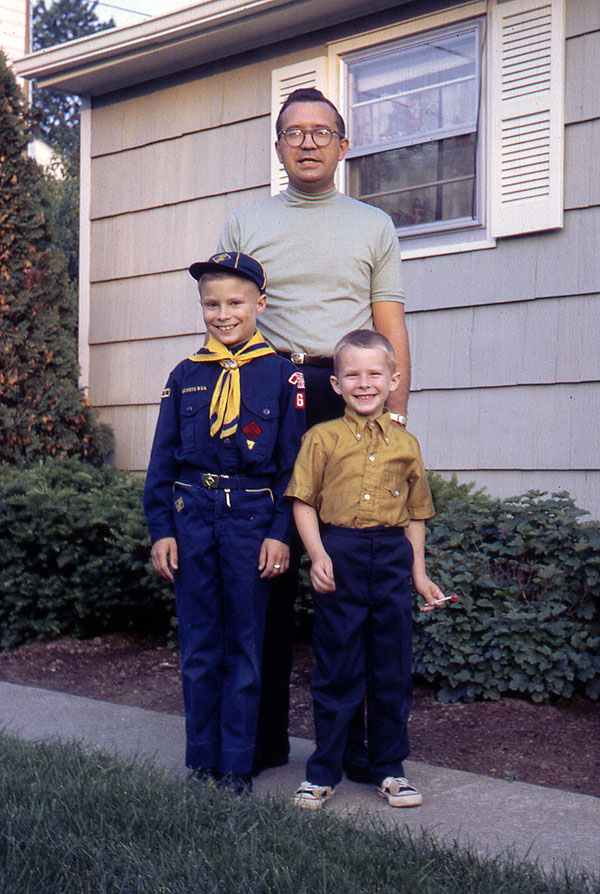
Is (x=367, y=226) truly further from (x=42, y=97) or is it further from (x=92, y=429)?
(x=42, y=97)

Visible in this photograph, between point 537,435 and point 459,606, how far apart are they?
1.42 m

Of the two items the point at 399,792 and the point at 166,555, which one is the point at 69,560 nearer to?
the point at 166,555

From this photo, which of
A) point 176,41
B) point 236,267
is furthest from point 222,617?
point 176,41

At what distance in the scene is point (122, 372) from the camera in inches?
301

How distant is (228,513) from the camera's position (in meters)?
3.39

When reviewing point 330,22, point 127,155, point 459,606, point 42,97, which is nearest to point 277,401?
point 459,606

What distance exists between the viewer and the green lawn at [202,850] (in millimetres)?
2543

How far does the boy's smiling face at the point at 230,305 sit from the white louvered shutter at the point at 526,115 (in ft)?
8.51

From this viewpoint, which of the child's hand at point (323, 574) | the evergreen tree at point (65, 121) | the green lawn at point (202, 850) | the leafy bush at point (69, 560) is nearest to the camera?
the green lawn at point (202, 850)

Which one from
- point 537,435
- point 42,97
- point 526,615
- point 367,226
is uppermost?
point 42,97

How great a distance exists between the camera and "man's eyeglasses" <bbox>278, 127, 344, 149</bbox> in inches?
138

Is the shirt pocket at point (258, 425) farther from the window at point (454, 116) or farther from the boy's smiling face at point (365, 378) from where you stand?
the window at point (454, 116)

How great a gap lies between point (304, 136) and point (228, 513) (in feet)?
4.13

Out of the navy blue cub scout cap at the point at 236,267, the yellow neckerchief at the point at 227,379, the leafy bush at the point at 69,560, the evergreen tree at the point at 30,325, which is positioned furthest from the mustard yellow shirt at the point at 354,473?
the evergreen tree at the point at 30,325
